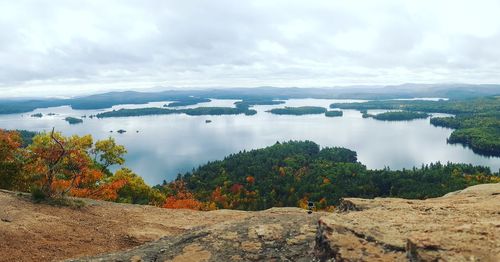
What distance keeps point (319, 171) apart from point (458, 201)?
12830 centimetres

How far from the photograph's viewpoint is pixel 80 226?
77.9ft

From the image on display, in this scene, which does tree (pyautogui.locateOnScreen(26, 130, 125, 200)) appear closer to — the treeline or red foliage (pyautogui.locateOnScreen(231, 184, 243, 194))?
the treeline

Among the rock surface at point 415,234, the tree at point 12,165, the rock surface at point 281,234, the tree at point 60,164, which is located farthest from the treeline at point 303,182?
the rock surface at point 415,234

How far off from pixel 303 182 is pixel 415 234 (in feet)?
394

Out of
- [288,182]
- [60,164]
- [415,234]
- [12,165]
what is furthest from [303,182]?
[415,234]

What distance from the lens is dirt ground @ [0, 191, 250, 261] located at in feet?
65.8

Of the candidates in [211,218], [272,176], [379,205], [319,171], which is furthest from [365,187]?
[379,205]

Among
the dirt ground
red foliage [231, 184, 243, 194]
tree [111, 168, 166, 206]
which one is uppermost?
the dirt ground

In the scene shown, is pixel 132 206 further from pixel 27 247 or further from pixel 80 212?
pixel 27 247

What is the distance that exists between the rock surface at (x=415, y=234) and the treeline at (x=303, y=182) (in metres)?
87.7

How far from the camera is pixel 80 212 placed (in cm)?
2645

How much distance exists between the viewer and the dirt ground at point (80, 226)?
20047 millimetres

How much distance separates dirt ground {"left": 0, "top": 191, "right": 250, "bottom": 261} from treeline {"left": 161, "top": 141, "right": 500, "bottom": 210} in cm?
7415

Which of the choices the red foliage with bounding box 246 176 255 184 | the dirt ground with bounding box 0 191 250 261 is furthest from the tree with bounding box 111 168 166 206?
the red foliage with bounding box 246 176 255 184
